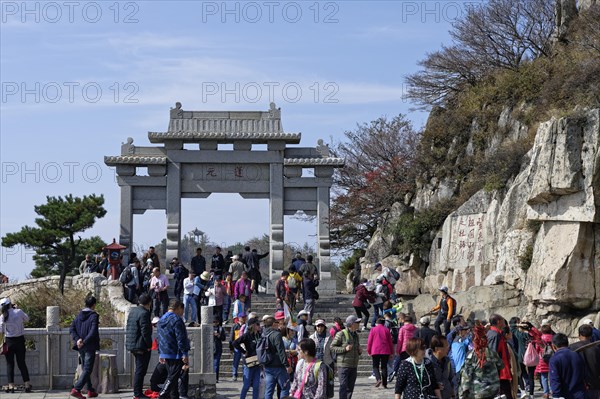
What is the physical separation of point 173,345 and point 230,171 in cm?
1819

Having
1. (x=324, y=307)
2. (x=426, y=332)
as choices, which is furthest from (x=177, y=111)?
(x=426, y=332)

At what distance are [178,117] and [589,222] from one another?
14333 millimetres

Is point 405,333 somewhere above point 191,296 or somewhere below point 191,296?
below

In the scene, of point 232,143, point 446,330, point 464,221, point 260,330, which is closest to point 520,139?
point 464,221

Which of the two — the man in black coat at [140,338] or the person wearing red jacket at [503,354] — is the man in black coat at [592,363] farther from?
the man in black coat at [140,338]

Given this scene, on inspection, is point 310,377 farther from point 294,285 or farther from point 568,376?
point 294,285

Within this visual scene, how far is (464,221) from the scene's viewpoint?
33.8 meters

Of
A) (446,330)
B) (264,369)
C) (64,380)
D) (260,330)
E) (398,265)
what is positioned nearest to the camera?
(264,369)

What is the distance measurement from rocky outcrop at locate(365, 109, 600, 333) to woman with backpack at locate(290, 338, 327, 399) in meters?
14.4

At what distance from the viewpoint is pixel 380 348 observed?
2277 cm

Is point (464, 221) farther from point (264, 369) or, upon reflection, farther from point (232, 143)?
point (264, 369)

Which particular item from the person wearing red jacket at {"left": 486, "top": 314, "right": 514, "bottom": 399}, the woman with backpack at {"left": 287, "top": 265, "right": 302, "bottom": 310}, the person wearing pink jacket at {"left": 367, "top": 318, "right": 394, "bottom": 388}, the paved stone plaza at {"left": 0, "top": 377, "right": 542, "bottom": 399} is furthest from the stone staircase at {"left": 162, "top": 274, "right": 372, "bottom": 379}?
the person wearing red jacket at {"left": 486, "top": 314, "right": 514, "bottom": 399}

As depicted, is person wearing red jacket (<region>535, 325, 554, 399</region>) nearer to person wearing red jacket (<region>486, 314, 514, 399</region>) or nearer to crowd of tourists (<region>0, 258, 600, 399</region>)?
crowd of tourists (<region>0, 258, 600, 399</region>)

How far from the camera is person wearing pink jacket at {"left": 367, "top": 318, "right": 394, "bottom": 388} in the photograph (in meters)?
22.8
